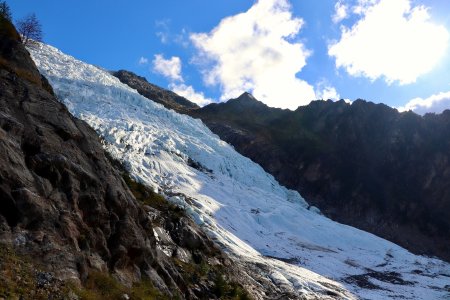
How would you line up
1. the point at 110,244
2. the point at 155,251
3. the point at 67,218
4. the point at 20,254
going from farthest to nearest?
the point at 155,251, the point at 110,244, the point at 67,218, the point at 20,254

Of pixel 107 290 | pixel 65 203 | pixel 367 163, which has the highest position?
pixel 367 163

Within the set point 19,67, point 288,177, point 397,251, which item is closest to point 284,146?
point 288,177

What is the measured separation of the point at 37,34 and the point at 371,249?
53.0 meters

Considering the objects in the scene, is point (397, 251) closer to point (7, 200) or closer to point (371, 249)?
point (371, 249)

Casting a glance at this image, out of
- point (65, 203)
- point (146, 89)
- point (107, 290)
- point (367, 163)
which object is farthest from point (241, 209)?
point (146, 89)

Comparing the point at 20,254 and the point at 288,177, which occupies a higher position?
the point at 288,177

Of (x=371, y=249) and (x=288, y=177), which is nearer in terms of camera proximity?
(x=371, y=249)

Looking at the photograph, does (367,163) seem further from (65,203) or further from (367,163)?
(65,203)

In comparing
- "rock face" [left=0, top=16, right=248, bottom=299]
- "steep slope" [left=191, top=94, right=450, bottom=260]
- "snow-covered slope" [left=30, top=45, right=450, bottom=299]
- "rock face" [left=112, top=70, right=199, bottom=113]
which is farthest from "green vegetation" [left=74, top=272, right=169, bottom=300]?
"rock face" [left=112, top=70, right=199, bottom=113]

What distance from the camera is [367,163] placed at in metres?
114

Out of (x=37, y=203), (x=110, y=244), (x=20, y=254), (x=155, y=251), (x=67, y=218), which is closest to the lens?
(x=20, y=254)

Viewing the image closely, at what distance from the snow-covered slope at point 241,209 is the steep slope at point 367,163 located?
20466 mm

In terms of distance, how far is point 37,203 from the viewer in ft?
48.8

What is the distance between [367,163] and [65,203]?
105 m
